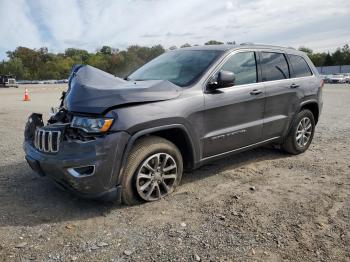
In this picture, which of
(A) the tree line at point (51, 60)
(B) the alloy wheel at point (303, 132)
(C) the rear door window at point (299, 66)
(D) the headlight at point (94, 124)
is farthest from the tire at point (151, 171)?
(A) the tree line at point (51, 60)

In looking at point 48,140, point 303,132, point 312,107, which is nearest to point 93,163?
point 48,140

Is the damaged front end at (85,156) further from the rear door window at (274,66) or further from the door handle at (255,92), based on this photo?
the rear door window at (274,66)

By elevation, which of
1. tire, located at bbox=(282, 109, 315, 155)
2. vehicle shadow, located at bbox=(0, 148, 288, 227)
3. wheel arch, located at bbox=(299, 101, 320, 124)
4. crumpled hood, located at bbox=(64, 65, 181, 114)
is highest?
crumpled hood, located at bbox=(64, 65, 181, 114)

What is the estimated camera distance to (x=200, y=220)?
3.68 meters

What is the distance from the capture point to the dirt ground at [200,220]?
3.09 metres

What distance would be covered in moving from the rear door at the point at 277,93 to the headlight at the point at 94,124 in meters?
2.59

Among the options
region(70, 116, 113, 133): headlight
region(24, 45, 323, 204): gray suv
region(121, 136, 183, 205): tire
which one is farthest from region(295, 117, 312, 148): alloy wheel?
region(70, 116, 113, 133): headlight

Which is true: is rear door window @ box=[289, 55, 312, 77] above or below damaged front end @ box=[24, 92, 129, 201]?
above

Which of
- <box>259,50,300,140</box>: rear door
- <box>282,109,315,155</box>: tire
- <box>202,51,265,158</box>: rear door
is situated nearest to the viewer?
<box>202,51,265,158</box>: rear door

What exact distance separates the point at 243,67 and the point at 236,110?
683 mm

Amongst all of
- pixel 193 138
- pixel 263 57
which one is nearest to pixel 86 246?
pixel 193 138

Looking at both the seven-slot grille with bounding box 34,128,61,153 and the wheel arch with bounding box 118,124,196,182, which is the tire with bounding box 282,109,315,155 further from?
the seven-slot grille with bounding box 34,128,61,153

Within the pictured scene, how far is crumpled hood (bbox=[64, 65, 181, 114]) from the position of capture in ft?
11.9

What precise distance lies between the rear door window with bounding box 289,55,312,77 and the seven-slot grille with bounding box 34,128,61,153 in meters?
3.95
